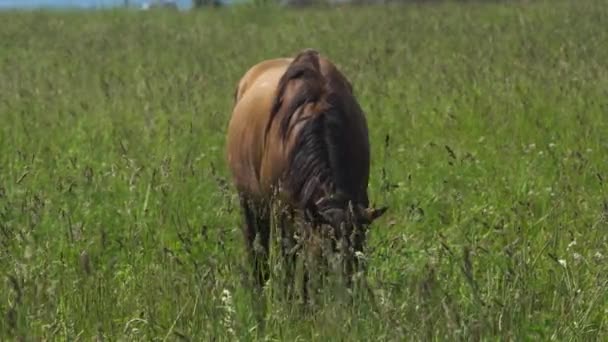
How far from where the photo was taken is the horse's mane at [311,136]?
4277 mm

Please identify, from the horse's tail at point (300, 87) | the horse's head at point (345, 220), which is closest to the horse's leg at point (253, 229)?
the horse's tail at point (300, 87)

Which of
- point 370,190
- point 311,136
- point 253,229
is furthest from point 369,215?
point 370,190

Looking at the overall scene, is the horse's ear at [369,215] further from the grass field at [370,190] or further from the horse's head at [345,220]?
the grass field at [370,190]

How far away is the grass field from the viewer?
3.56 m

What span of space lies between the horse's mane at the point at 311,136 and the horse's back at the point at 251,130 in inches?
15.3

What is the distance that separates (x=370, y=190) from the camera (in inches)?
273

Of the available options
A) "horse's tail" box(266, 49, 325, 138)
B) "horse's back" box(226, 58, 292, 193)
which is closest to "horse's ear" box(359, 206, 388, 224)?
"horse's tail" box(266, 49, 325, 138)

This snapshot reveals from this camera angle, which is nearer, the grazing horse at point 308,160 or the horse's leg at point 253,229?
the grazing horse at point 308,160

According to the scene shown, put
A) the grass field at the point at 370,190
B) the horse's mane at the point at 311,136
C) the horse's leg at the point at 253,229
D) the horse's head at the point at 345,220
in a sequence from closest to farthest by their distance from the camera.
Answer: the grass field at the point at 370,190
the horse's head at the point at 345,220
the horse's mane at the point at 311,136
the horse's leg at the point at 253,229

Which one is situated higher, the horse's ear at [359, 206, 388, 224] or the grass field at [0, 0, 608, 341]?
the horse's ear at [359, 206, 388, 224]

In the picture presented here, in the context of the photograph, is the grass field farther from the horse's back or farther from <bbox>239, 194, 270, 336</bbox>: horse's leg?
the horse's back

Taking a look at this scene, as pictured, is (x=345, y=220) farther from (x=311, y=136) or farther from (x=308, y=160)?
(x=311, y=136)

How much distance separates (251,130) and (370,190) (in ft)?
5.17

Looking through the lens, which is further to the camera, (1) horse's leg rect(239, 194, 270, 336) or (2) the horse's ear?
(1) horse's leg rect(239, 194, 270, 336)
